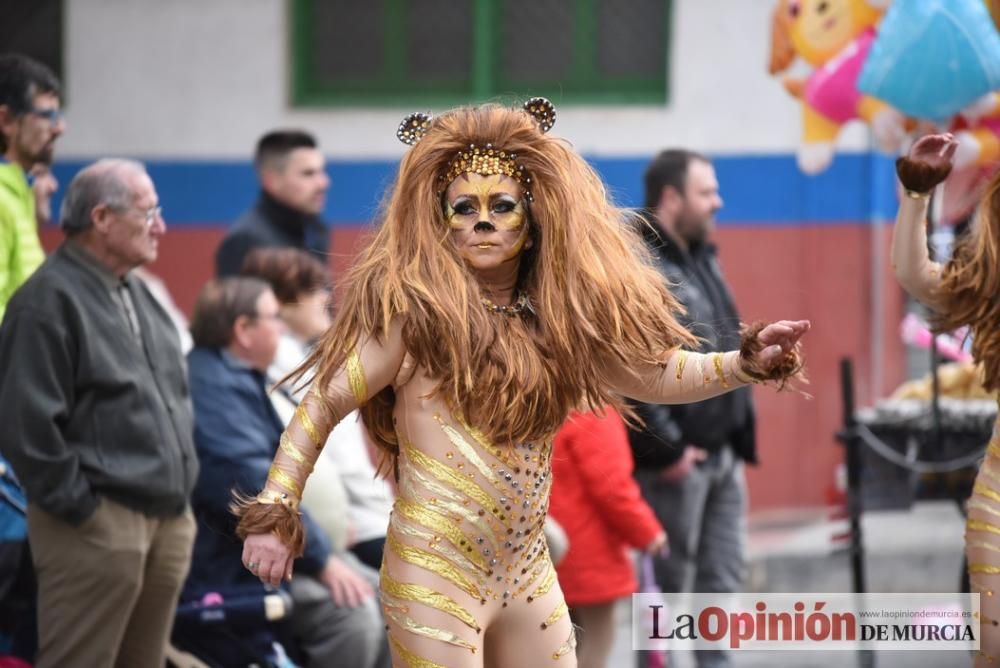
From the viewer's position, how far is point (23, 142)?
5805 mm

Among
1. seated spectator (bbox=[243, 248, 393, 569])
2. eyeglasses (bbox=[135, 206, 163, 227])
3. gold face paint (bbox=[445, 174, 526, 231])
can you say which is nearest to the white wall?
seated spectator (bbox=[243, 248, 393, 569])

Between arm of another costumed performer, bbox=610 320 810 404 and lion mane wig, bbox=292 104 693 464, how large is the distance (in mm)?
41

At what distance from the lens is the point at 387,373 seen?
4.13 m

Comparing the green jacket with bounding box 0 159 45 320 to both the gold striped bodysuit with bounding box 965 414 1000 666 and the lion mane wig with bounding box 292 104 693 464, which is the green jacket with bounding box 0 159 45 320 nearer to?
the lion mane wig with bounding box 292 104 693 464

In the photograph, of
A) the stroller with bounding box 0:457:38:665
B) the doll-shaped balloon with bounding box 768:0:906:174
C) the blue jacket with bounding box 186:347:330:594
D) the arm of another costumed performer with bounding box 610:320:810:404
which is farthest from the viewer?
the doll-shaped balloon with bounding box 768:0:906:174

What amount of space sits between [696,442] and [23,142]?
2.86 m

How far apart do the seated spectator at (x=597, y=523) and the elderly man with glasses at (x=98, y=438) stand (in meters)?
1.45

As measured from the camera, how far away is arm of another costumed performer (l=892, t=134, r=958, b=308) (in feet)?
15.8

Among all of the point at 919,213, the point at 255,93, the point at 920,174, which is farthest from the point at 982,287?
the point at 255,93

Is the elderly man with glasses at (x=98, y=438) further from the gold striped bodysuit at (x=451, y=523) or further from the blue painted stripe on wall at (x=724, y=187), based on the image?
the blue painted stripe on wall at (x=724, y=187)

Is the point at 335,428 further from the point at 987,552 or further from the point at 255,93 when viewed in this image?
the point at 255,93

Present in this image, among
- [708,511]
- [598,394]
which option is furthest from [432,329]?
[708,511]

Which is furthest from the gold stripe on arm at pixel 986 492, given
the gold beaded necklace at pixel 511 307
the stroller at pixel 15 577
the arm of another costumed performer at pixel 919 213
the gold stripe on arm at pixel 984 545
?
the stroller at pixel 15 577

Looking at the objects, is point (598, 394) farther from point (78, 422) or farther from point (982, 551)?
point (78, 422)
